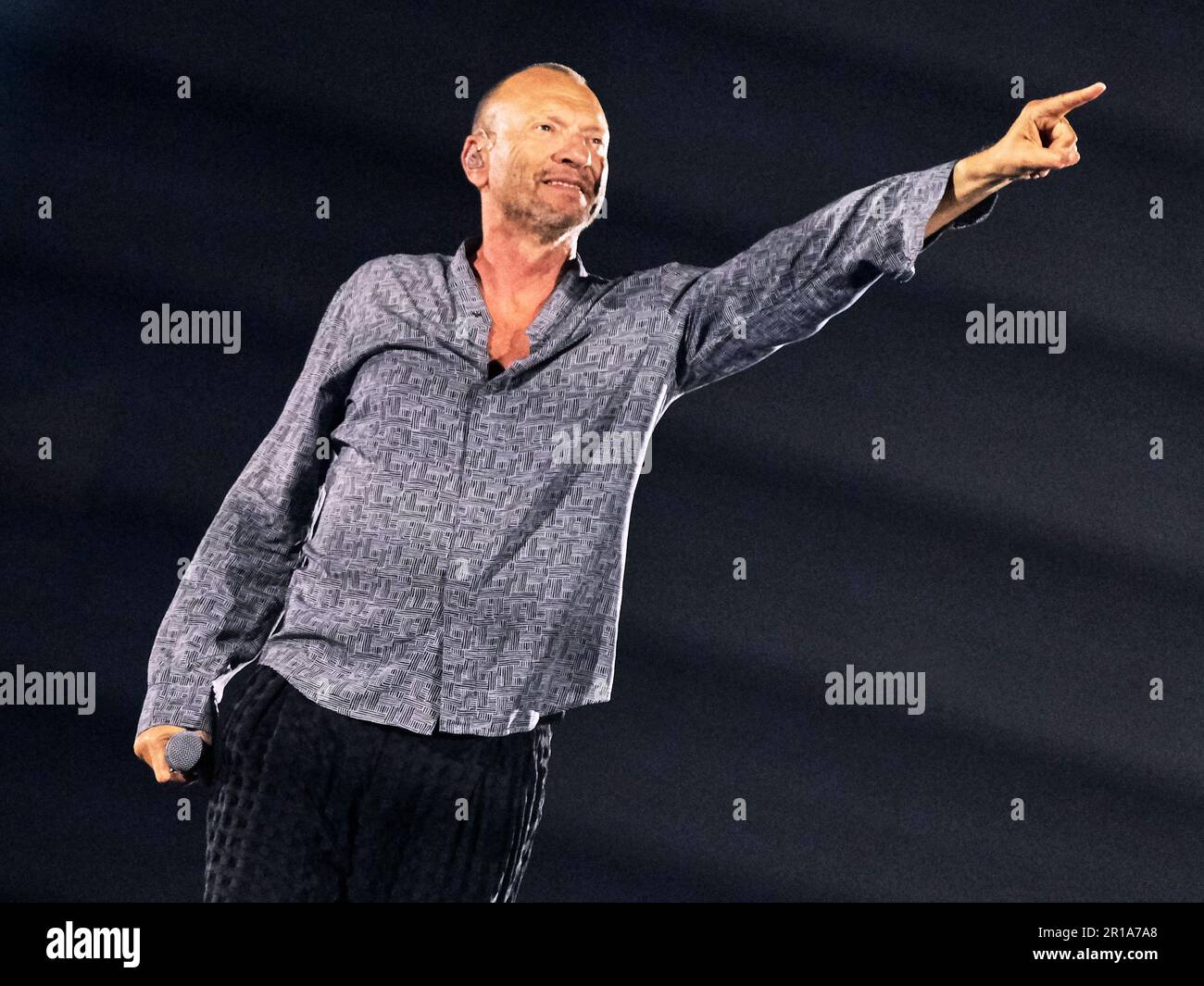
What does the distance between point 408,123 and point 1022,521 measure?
1213mm

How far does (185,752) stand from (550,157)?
91 cm

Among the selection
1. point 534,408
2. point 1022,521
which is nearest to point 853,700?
point 1022,521

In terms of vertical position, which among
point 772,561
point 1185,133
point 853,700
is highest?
point 1185,133

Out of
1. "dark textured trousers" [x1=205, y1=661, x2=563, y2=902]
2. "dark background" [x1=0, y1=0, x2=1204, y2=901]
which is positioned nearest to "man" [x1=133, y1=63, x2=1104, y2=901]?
"dark textured trousers" [x1=205, y1=661, x2=563, y2=902]

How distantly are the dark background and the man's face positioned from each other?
52cm

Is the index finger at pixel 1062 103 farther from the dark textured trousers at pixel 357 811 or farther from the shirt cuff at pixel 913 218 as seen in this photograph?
the dark textured trousers at pixel 357 811

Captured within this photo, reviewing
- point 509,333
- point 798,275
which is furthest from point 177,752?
point 798,275

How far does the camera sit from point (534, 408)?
2.16m

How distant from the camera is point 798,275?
6.74 ft

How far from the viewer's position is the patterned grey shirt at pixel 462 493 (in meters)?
2.08

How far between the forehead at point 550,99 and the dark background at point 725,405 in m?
0.50
